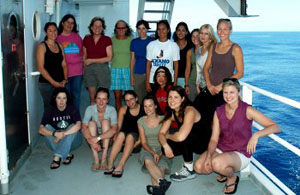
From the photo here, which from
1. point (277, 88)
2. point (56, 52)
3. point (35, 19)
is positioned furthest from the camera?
point (277, 88)

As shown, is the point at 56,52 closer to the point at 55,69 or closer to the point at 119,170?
the point at 55,69

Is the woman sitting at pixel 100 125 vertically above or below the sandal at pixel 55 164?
above

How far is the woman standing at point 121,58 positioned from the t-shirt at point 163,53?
48 centimetres

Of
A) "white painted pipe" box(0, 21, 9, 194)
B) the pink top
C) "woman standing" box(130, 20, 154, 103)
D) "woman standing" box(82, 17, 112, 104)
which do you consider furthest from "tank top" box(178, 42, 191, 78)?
"white painted pipe" box(0, 21, 9, 194)

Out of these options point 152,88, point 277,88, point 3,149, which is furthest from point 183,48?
point 277,88

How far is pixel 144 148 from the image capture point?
348 centimetres

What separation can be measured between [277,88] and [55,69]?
1071 inches

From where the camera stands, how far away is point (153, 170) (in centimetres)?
319

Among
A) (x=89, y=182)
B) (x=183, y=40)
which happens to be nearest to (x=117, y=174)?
(x=89, y=182)

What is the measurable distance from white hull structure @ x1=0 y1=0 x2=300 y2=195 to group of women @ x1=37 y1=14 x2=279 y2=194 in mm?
135

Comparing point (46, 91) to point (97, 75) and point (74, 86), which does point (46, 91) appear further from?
point (97, 75)

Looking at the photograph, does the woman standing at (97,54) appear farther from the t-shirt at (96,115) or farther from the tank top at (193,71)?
the tank top at (193,71)

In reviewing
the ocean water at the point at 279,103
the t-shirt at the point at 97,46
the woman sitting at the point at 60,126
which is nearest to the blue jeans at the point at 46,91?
the woman sitting at the point at 60,126

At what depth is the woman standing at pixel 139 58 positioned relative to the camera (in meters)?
4.42
